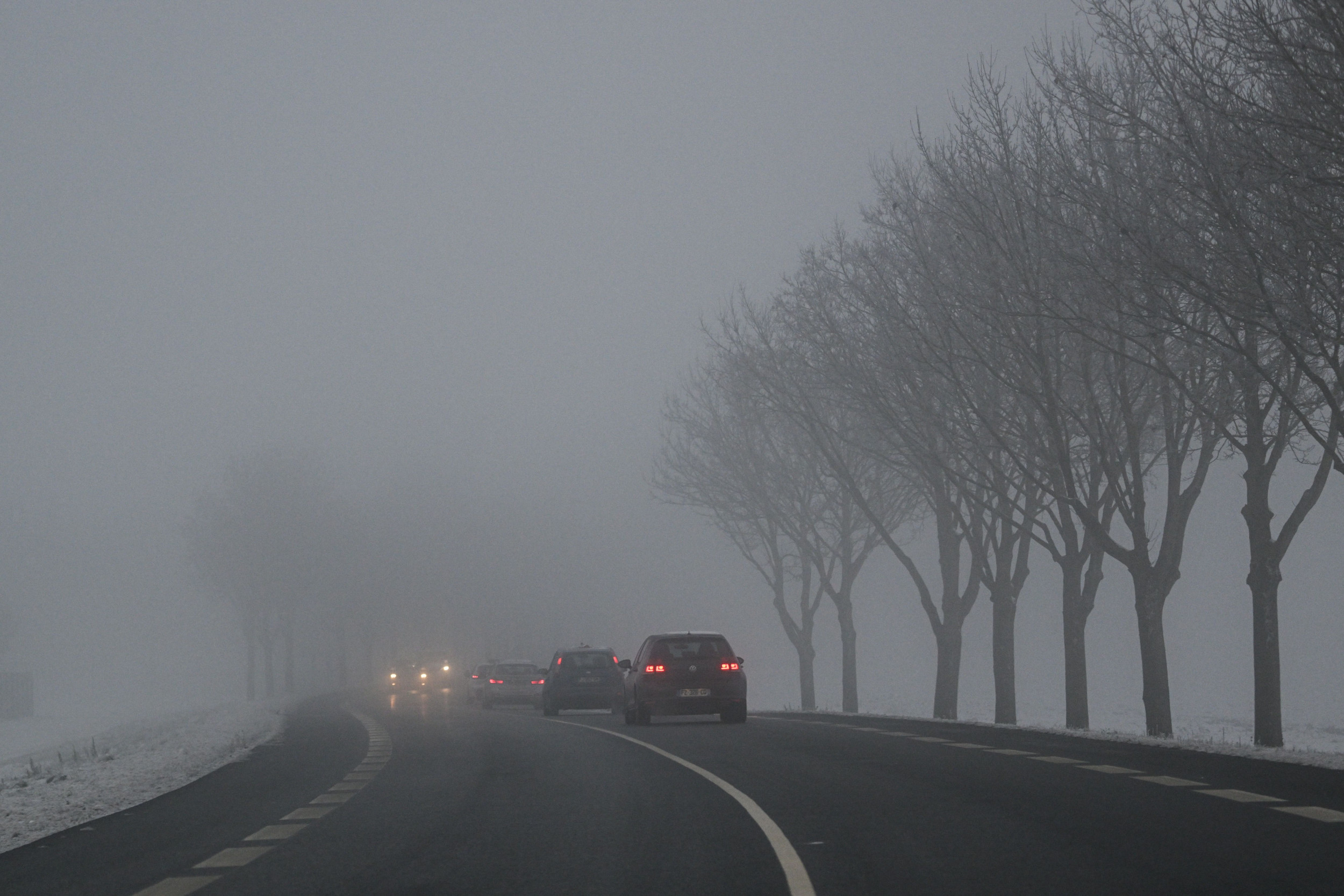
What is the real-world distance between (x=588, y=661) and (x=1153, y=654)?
15735 mm

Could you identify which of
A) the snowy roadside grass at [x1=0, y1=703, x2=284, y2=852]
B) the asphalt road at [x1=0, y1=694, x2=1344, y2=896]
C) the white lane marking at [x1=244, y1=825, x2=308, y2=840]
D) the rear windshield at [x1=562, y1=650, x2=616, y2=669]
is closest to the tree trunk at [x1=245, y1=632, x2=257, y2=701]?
the snowy roadside grass at [x1=0, y1=703, x2=284, y2=852]

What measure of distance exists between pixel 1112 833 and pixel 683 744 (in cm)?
1128

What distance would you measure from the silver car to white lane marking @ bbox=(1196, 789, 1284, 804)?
120 feet

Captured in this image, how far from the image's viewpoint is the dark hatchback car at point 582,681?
120 feet

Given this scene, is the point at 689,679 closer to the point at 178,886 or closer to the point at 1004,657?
the point at 1004,657

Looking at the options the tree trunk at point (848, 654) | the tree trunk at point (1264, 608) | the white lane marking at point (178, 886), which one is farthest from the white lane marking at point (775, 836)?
the tree trunk at point (848, 654)

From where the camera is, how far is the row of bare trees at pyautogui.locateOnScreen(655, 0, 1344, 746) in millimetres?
16609

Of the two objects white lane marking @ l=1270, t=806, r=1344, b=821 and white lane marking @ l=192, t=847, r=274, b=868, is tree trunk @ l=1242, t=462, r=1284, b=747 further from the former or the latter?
white lane marking @ l=192, t=847, r=274, b=868

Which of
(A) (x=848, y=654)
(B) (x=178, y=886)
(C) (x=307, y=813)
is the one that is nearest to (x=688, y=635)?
(C) (x=307, y=813)

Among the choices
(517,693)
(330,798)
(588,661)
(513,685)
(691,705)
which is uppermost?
(330,798)

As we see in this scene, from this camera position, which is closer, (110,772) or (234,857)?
(234,857)

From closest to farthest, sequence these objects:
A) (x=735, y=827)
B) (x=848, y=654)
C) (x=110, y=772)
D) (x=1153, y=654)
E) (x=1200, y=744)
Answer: (x=735, y=827)
(x=1200, y=744)
(x=110, y=772)
(x=1153, y=654)
(x=848, y=654)

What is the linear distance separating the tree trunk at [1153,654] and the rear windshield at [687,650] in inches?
276

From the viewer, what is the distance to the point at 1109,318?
80.7 feet
